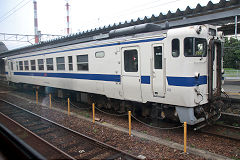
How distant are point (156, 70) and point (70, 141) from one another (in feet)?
12.2

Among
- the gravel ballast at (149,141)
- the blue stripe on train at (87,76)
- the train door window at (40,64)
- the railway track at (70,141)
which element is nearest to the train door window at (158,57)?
the blue stripe on train at (87,76)

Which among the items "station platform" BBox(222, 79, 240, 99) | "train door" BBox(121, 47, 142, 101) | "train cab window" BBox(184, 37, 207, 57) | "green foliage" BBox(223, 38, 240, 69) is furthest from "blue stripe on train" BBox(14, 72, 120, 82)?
"green foliage" BBox(223, 38, 240, 69)

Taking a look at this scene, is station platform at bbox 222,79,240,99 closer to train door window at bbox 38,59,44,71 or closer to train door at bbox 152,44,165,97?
train door at bbox 152,44,165,97

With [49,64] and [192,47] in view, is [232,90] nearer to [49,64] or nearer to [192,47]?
[192,47]

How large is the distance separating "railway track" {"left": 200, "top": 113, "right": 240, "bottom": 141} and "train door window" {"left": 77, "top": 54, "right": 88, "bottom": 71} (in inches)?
236

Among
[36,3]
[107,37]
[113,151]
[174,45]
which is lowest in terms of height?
[113,151]

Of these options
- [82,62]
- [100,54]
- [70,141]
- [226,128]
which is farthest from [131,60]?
[226,128]

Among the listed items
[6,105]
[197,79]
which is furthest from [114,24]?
[6,105]

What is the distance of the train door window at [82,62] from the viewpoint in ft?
33.0

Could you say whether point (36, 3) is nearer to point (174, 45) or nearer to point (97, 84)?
point (97, 84)

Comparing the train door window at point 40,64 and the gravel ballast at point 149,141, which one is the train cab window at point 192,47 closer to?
the gravel ballast at point 149,141

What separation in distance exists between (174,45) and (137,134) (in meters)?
3.26

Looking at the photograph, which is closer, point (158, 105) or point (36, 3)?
point (158, 105)

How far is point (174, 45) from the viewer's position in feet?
21.0
